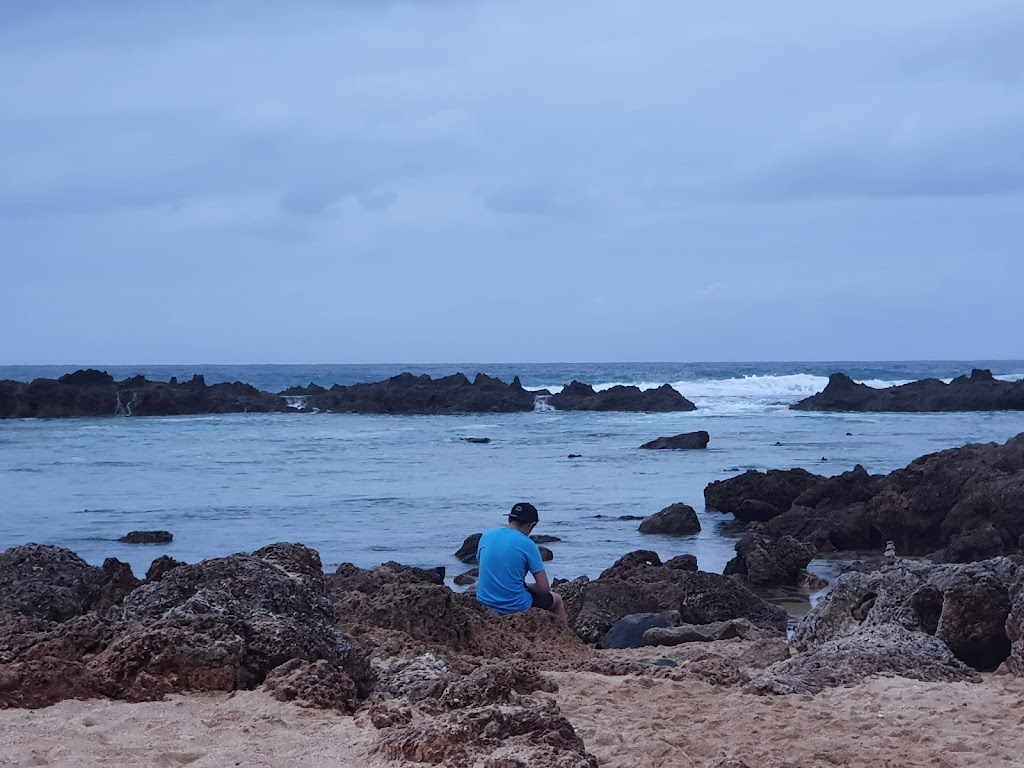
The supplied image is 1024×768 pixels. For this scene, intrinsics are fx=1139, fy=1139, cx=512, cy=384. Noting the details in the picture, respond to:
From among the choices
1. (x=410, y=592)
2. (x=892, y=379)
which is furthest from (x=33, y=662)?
(x=892, y=379)

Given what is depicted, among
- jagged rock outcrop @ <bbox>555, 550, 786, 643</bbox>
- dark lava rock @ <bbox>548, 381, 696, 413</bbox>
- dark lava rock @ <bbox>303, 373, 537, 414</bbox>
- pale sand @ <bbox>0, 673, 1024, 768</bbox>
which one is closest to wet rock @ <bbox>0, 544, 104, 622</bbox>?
pale sand @ <bbox>0, 673, 1024, 768</bbox>

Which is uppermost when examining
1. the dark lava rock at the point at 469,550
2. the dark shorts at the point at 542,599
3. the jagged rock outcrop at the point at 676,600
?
the dark shorts at the point at 542,599

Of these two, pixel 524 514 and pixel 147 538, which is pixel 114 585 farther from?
pixel 147 538

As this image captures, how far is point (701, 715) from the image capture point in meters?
4.91

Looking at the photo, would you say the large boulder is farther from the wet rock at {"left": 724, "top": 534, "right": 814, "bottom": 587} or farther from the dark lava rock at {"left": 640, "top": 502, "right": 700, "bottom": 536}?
the dark lava rock at {"left": 640, "top": 502, "right": 700, "bottom": 536}

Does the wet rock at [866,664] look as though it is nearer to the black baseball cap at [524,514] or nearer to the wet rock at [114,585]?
the black baseball cap at [524,514]

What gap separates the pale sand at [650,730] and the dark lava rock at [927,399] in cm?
4117

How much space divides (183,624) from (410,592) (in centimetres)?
181

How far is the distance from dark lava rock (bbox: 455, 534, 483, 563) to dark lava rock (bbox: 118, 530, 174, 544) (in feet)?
11.5

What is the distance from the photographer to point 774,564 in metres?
11.3

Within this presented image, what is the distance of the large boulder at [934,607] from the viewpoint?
6008 mm

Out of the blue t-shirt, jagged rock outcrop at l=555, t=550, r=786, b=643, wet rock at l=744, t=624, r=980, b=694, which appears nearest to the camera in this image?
wet rock at l=744, t=624, r=980, b=694

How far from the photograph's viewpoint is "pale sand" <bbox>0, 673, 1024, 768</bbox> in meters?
4.06

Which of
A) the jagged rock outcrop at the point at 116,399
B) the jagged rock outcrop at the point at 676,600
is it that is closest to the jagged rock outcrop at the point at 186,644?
the jagged rock outcrop at the point at 676,600
